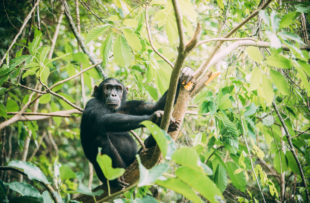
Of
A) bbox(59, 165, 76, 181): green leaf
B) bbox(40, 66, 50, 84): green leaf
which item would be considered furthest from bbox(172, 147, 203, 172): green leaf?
bbox(40, 66, 50, 84): green leaf

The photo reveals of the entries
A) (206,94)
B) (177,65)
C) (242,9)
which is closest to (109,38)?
(177,65)

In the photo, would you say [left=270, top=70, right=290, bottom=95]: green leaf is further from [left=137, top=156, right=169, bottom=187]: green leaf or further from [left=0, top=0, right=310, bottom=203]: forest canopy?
[left=137, top=156, right=169, bottom=187]: green leaf

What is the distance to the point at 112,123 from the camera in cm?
372

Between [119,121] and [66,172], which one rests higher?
[119,121]

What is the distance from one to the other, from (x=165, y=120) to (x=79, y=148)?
974cm

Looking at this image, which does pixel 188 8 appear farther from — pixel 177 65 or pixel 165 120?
pixel 165 120

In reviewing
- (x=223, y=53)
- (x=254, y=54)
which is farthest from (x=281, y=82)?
(x=223, y=53)

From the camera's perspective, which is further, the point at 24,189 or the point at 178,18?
the point at 178,18

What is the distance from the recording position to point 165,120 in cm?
227

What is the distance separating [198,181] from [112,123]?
100 inches

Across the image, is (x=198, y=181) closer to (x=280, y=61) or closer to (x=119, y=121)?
(x=280, y=61)

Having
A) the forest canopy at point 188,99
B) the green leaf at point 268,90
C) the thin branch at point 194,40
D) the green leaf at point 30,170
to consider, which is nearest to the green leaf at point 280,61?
the forest canopy at point 188,99

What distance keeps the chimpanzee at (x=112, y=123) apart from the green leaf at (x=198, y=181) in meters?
2.07

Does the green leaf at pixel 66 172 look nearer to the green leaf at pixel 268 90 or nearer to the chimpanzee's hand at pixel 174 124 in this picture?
the chimpanzee's hand at pixel 174 124
